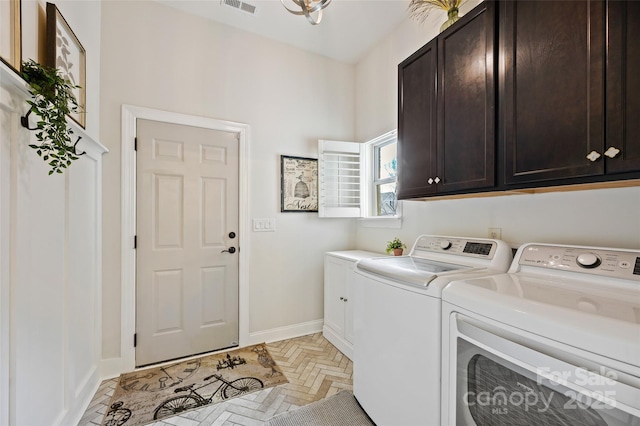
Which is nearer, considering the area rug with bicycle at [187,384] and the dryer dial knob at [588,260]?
the dryer dial knob at [588,260]

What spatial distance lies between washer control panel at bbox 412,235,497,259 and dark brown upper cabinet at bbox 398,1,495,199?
0.35 meters

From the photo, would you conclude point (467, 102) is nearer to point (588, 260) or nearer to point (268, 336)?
point (588, 260)

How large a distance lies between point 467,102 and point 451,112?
0.36 ft

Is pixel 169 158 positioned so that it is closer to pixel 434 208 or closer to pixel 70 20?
pixel 70 20

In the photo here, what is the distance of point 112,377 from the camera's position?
7.02 feet

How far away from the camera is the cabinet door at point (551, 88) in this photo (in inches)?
40.3

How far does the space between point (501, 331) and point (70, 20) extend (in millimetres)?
2885

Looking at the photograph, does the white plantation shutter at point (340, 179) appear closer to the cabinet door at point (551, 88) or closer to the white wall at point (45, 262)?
the cabinet door at point (551, 88)

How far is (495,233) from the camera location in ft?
5.64

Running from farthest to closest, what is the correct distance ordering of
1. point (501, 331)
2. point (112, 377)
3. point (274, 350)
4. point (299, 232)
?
1. point (299, 232)
2. point (274, 350)
3. point (112, 377)
4. point (501, 331)

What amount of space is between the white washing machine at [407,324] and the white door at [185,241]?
147 cm

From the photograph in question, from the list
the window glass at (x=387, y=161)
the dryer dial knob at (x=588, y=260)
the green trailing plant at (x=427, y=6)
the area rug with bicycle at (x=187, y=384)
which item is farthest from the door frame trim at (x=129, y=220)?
the dryer dial knob at (x=588, y=260)

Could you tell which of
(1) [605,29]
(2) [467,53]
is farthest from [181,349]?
(1) [605,29]

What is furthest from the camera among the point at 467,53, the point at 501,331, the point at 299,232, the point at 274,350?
the point at 299,232
